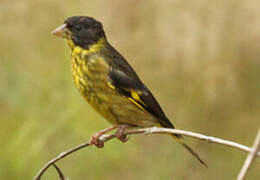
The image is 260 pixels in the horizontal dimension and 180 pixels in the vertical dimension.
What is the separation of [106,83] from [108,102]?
15 cm

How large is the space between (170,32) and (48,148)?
4.76ft

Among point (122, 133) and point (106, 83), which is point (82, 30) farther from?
point (122, 133)

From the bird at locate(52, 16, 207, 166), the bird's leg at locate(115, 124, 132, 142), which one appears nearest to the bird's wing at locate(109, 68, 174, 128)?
the bird at locate(52, 16, 207, 166)

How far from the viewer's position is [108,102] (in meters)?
4.02

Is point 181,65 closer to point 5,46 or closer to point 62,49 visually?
point 62,49

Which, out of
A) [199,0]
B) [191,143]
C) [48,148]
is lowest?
[191,143]

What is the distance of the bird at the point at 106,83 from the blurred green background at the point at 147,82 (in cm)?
67

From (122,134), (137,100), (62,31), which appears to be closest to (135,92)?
(137,100)

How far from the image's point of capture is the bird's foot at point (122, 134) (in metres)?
3.78

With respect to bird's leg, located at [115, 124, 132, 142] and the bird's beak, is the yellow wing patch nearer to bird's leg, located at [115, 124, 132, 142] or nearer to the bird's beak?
bird's leg, located at [115, 124, 132, 142]

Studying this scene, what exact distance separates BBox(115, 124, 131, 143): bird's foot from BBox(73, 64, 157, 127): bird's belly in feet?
0.15

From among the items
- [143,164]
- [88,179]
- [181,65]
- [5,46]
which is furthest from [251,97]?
[5,46]

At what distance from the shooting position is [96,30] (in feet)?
13.9

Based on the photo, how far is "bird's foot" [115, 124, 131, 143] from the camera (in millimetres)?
3781
